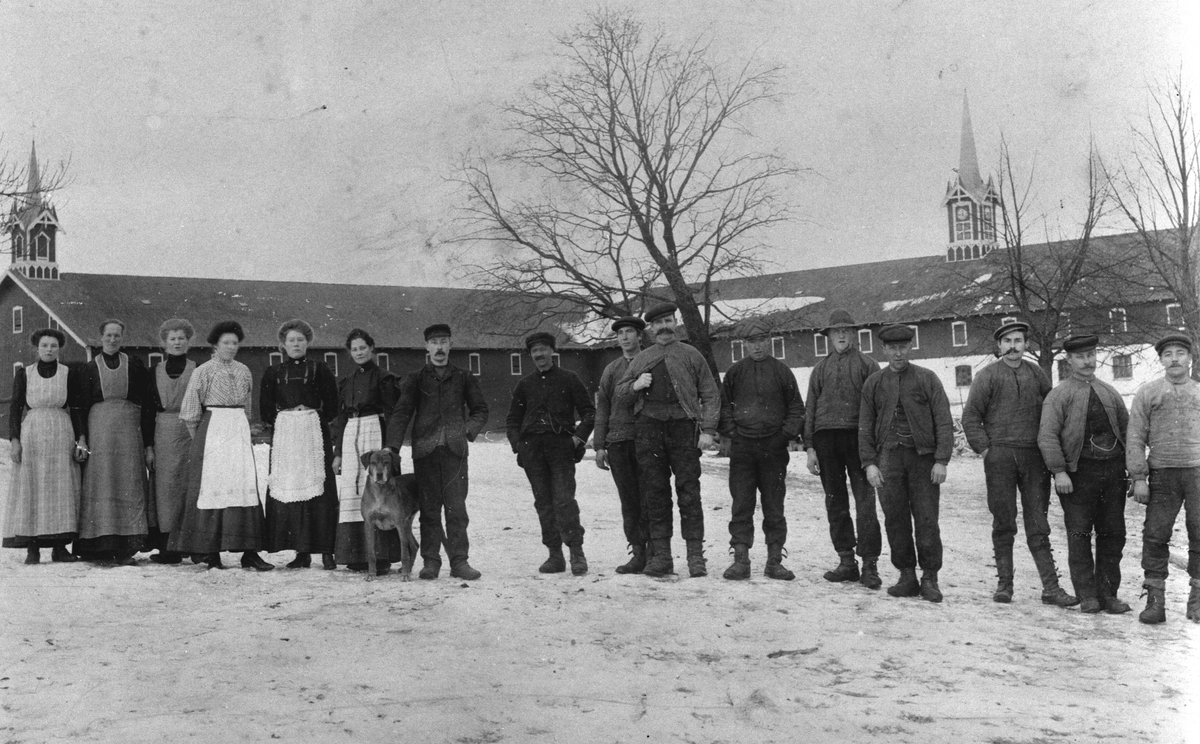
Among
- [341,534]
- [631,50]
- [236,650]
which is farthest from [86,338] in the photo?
[236,650]

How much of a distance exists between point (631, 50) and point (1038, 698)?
23006mm

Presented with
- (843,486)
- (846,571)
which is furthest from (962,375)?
(846,571)

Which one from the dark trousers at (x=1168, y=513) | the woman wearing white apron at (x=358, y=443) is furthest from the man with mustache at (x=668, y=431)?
the dark trousers at (x=1168, y=513)

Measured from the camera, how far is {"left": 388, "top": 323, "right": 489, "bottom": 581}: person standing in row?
8.11 metres

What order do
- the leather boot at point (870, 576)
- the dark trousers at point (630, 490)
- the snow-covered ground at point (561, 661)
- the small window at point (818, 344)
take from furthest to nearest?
the small window at point (818, 344)
the dark trousers at point (630, 490)
the leather boot at point (870, 576)
the snow-covered ground at point (561, 661)

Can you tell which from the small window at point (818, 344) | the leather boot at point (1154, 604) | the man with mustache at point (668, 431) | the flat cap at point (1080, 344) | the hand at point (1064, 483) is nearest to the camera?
the leather boot at point (1154, 604)

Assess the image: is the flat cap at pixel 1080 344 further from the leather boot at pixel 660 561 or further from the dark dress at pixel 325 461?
the dark dress at pixel 325 461

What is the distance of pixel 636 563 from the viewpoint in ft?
27.5

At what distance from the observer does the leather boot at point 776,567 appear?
8.23 meters

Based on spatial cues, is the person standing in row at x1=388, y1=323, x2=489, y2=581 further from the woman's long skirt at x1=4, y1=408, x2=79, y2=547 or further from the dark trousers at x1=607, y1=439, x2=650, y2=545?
the woman's long skirt at x1=4, y1=408, x2=79, y2=547

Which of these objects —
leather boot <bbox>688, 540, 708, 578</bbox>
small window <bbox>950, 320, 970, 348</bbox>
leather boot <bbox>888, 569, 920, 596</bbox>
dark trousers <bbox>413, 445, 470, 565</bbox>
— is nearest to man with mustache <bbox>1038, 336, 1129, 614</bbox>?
leather boot <bbox>888, 569, 920, 596</bbox>

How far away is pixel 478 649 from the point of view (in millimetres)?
5902

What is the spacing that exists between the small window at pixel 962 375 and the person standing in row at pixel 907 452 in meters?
39.2

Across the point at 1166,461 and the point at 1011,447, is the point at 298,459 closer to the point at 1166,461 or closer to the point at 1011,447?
the point at 1011,447
